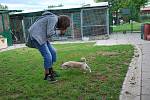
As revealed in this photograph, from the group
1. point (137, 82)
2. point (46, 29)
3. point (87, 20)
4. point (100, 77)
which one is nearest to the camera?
point (137, 82)

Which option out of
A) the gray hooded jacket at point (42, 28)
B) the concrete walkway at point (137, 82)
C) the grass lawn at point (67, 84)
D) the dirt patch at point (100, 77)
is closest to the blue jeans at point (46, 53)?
the gray hooded jacket at point (42, 28)

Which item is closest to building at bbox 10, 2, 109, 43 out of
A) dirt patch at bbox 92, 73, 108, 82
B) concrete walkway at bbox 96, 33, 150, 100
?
concrete walkway at bbox 96, 33, 150, 100

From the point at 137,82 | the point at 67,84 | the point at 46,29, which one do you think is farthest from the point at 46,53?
the point at 137,82

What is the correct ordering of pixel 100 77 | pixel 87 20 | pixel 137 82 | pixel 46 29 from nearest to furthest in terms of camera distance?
pixel 137 82
pixel 46 29
pixel 100 77
pixel 87 20

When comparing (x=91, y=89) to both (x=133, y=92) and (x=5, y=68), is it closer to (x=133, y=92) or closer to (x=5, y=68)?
(x=133, y=92)

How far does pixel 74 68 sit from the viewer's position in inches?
325

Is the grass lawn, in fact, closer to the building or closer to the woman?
the woman

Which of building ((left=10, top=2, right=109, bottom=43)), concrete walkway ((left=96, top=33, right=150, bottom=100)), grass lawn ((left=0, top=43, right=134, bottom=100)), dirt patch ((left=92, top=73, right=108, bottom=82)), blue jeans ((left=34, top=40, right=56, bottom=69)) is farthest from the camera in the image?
building ((left=10, top=2, right=109, bottom=43))

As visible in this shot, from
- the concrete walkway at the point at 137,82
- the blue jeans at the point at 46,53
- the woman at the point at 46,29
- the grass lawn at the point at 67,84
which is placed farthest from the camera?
the blue jeans at the point at 46,53

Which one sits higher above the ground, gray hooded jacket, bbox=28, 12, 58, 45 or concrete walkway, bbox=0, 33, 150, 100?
gray hooded jacket, bbox=28, 12, 58, 45

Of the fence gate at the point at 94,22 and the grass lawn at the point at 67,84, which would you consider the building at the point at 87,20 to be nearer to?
the fence gate at the point at 94,22

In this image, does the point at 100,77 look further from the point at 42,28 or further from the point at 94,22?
the point at 94,22

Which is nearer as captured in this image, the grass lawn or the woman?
the grass lawn

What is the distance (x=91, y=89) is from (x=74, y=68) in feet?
5.85
